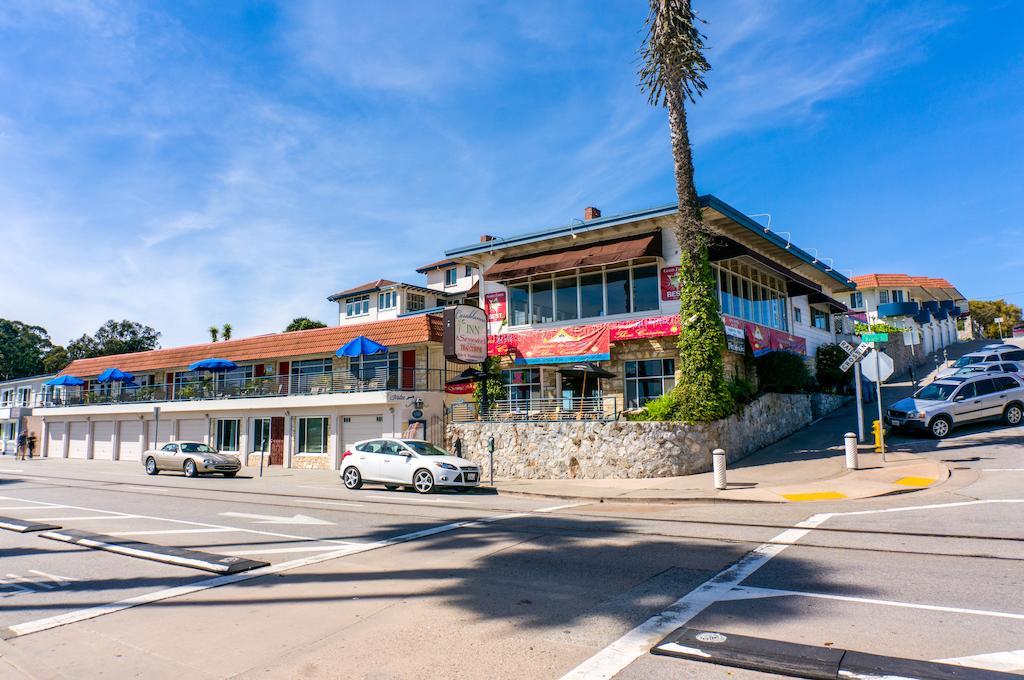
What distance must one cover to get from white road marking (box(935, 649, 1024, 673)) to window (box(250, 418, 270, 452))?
3050cm

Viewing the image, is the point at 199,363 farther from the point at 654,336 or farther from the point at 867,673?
the point at 867,673

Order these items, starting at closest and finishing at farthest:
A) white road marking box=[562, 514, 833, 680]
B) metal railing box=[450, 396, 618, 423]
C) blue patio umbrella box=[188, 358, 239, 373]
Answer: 1. white road marking box=[562, 514, 833, 680]
2. metal railing box=[450, 396, 618, 423]
3. blue patio umbrella box=[188, 358, 239, 373]

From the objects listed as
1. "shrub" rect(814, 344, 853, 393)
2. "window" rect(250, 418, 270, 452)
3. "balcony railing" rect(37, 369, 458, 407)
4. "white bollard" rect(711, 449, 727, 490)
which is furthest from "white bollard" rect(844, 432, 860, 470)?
"window" rect(250, 418, 270, 452)

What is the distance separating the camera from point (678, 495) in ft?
48.6

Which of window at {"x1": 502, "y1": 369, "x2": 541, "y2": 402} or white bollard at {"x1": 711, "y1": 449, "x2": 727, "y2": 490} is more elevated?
window at {"x1": 502, "y1": 369, "x2": 541, "y2": 402}

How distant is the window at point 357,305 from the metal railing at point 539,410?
3474 centimetres

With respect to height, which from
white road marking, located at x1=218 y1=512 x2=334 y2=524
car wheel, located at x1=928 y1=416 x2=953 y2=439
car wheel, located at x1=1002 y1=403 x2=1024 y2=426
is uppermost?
car wheel, located at x1=1002 y1=403 x2=1024 y2=426

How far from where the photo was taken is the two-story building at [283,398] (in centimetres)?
2694

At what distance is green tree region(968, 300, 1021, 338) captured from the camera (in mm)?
84688

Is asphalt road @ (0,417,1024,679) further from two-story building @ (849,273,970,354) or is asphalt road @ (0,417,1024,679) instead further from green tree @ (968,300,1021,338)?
green tree @ (968,300,1021,338)

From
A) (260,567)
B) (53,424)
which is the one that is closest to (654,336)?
(260,567)

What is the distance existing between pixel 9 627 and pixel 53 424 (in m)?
48.5

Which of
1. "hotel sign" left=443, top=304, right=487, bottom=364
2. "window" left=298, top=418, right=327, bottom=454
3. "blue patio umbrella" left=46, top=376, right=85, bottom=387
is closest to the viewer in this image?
"hotel sign" left=443, top=304, right=487, bottom=364

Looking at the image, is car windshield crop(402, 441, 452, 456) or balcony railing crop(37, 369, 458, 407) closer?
car windshield crop(402, 441, 452, 456)
